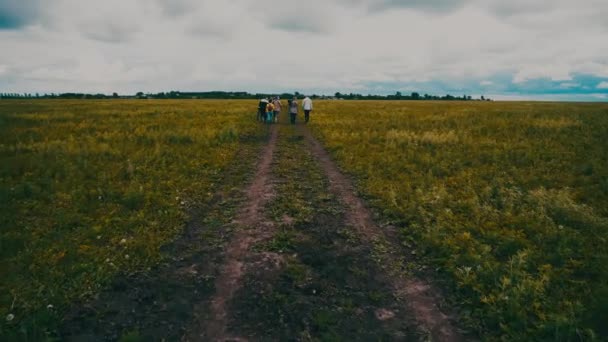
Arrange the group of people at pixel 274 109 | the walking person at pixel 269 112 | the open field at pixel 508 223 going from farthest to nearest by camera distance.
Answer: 1. the walking person at pixel 269 112
2. the group of people at pixel 274 109
3. the open field at pixel 508 223

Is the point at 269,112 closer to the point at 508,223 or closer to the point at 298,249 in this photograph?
the point at 508,223

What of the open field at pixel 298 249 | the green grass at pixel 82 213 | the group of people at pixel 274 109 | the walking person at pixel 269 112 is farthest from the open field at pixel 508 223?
the walking person at pixel 269 112

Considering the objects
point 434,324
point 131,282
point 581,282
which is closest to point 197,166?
point 131,282

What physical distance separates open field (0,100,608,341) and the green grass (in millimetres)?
47

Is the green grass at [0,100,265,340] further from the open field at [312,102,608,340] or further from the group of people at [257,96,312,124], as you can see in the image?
the group of people at [257,96,312,124]

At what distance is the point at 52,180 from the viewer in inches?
515

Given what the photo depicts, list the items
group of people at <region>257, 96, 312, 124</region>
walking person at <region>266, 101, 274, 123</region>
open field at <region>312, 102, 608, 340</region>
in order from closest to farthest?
1. open field at <region>312, 102, 608, 340</region>
2. group of people at <region>257, 96, 312, 124</region>
3. walking person at <region>266, 101, 274, 123</region>

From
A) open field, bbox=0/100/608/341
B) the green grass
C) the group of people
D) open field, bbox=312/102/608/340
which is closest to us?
open field, bbox=0/100/608/341

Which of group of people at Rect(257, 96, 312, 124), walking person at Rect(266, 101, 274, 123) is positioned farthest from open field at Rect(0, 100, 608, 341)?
walking person at Rect(266, 101, 274, 123)

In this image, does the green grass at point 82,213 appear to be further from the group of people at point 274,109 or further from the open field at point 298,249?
the group of people at point 274,109

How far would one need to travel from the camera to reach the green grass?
6562mm

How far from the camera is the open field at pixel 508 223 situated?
6008 mm

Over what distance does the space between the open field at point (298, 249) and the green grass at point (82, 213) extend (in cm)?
Result: 5

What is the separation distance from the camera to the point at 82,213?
1023cm
